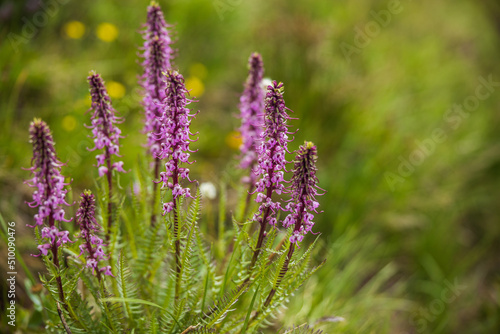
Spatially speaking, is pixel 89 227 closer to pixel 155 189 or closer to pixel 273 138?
pixel 155 189

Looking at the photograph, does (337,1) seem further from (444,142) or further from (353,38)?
(444,142)

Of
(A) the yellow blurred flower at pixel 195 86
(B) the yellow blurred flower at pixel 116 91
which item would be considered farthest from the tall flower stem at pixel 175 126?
(A) the yellow blurred flower at pixel 195 86

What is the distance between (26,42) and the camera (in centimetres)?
447

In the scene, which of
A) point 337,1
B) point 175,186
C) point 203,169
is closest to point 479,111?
point 337,1

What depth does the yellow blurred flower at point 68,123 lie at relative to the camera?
3914 millimetres

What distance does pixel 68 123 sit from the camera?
12.9 ft

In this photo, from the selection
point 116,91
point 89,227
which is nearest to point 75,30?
point 116,91

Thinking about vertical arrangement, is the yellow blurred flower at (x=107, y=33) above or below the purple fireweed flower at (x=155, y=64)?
above

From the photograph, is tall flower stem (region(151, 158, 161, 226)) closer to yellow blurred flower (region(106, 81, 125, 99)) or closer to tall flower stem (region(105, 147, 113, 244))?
tall flower stem (region(105, 147, 113, 244))

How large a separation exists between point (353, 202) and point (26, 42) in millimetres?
3769

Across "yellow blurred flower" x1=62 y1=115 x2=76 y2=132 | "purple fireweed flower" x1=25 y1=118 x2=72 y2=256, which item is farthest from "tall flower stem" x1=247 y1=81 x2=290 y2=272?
"yellow blurred flower" x1=62 y1=115 x2=76 y2=132

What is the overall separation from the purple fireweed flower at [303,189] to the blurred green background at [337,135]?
1.02 metres

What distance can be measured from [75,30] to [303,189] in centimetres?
427

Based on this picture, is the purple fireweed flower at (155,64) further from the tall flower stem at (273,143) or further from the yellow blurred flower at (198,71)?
the yellow blurred flower at (198,71)
